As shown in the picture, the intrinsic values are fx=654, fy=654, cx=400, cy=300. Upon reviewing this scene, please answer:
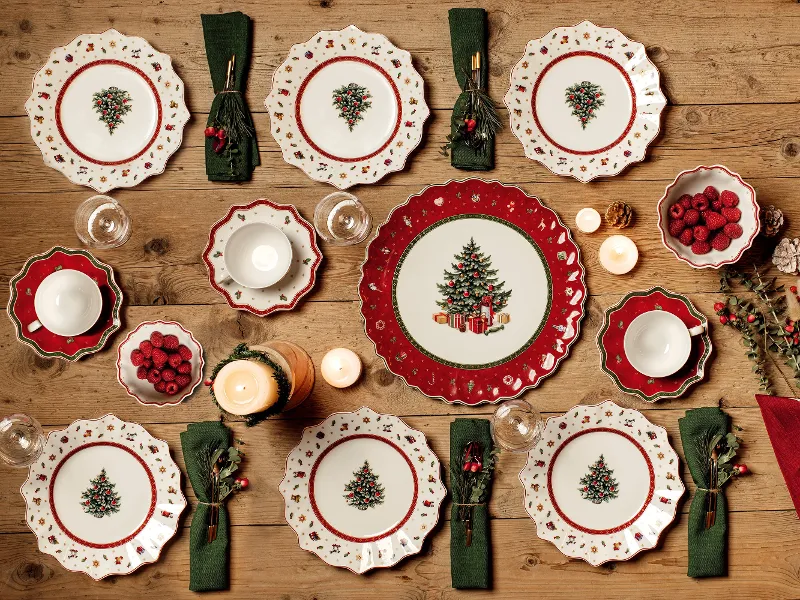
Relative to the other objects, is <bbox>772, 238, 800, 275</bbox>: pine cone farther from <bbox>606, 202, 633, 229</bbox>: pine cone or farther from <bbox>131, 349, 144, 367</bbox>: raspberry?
<bbox>131, 349, 144, 367</bbox>: raspberry

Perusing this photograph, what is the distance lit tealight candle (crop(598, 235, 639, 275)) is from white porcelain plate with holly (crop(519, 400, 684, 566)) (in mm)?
307

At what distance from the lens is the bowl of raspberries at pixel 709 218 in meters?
1.42

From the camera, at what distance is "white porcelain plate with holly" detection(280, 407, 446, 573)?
146cm

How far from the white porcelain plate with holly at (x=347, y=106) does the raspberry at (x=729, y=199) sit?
69 centimetres

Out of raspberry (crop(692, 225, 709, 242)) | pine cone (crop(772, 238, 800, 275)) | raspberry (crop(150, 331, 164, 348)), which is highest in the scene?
raspberry (crop(692, 225, 709, 242))

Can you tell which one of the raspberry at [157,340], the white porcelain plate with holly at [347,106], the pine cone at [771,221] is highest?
the white porcelain plate with holly at [347,106]

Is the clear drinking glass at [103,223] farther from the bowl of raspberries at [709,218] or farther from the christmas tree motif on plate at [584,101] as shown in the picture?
the bowl of raspberries at [709,218]

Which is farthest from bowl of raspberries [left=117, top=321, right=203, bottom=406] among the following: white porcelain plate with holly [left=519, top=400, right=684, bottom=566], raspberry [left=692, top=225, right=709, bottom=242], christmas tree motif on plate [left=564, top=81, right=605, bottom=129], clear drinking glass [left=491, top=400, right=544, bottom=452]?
raspberry [left=692, top=225, right=709, bottom=242]

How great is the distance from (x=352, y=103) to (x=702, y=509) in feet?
3.96

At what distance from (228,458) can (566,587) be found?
0.82 metres

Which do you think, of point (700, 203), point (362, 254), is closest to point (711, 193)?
point (700, 203)

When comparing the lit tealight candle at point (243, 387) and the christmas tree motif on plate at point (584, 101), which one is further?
the christmas tree motif on plate at point (584, 101)

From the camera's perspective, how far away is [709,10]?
4.97 ft

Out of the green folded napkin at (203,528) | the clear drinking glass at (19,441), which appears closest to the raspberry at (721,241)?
the green folded napkin at (203,528)
